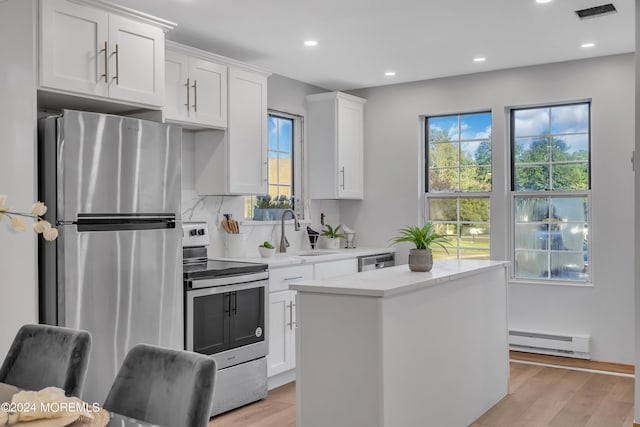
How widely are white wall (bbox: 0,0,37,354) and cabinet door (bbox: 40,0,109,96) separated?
73 millimetres

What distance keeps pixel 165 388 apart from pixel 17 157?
5.78ft

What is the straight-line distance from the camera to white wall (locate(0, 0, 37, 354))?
2.79 metres

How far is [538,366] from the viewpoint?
15.9 ft

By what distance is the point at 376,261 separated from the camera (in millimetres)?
5539

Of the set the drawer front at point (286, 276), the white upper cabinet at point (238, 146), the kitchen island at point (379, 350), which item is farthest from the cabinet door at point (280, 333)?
the kitchen island at point (379, 350)

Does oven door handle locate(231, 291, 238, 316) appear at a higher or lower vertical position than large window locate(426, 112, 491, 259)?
lower

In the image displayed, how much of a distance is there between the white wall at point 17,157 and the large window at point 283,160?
2.42 meters

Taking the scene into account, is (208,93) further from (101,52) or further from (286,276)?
(286,276)

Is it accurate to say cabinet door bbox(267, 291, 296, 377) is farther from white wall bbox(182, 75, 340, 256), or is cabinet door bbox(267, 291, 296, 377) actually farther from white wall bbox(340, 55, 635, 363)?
white wall bbox(340, 55, 635, 363)

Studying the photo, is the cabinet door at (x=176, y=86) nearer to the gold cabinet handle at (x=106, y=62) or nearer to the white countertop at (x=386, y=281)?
the gold cabinet handle at (x=106, y=62)

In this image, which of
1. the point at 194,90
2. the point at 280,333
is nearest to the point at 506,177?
the point at 280,333

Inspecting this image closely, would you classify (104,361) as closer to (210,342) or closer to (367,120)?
A: (210,342)

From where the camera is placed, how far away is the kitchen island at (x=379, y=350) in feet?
8.53

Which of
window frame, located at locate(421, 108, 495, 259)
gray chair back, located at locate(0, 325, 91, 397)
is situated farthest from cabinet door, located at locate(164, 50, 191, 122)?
window frame, located at locate(421, 108, 495, 259)
